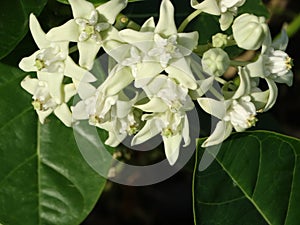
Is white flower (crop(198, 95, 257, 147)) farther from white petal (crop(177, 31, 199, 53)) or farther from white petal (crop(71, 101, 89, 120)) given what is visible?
white petal (crop(71, 101, 89, 120))

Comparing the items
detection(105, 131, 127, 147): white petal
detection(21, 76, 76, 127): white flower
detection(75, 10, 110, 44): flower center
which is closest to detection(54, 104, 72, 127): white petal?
detection(21, 76, 76, 127): white flower

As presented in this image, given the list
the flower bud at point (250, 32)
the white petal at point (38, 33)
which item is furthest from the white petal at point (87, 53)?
the flower bud at point (250, 32)

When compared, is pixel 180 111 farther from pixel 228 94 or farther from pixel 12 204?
pixel 12 204

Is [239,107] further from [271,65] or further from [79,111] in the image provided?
[79,111]

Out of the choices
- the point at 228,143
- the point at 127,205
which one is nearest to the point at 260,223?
the point at 228,143

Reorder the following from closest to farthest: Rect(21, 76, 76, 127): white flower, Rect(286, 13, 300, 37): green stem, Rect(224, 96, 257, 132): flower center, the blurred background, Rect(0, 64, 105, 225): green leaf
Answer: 1. Rect(224, 96, 257, 132): flower center
2. Rect(21, 76, 76, 127): white flower
3. Rect(0, 64, 105, 225): green leaf
4. Rect(286, 13, 300, 37): green stem
5. the blurred background

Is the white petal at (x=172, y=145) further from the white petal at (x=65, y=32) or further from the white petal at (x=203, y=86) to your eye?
the white petal at (x=65, y=32)
